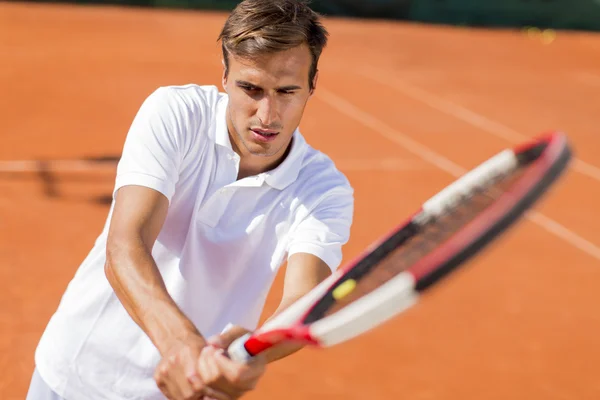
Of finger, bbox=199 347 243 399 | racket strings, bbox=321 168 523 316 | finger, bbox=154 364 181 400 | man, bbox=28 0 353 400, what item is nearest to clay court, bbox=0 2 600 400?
racket strings, bbox=321 168 523 316

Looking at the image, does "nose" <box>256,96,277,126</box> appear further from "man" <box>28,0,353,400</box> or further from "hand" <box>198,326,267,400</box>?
"hand" <box>198,326,267,400</box>

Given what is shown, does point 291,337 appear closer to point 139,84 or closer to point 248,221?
point 248,221

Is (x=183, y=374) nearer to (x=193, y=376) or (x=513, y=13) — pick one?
(x=193, y=376)

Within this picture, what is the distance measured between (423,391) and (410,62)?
35.0 ft

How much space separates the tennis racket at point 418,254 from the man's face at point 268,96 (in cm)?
44

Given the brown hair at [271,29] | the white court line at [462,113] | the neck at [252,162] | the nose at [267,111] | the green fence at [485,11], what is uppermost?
the brown hair at [271,29]

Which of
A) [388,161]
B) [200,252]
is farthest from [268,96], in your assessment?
[388,161]

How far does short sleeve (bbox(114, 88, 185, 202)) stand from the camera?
2525 mm

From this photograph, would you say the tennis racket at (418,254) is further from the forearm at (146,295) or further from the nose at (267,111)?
the nose at (267,111)

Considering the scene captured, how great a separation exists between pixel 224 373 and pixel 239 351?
13cm

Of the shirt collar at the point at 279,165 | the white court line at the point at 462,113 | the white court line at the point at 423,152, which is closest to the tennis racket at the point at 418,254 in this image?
the shirt collar at the point at 279,165

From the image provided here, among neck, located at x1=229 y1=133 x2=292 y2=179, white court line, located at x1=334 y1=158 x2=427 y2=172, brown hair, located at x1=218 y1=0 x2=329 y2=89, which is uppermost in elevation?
brown hair, located at x1=218 y1=0 x2=329 y2=89

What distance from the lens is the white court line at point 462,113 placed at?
949 centimetres

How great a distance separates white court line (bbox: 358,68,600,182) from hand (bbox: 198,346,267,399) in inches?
298
